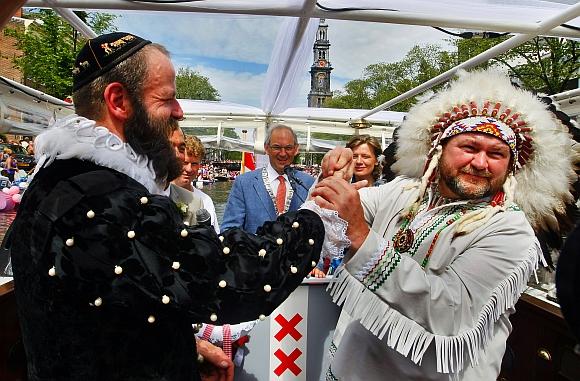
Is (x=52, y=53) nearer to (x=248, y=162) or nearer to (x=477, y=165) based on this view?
(x=248, y=162)

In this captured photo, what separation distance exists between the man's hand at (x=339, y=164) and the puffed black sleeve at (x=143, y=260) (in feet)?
2.23

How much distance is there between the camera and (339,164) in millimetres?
1858

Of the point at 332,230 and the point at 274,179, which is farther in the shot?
the point at 274,179

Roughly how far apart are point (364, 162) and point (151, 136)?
3.28m

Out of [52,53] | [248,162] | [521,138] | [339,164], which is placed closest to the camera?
[339,164]

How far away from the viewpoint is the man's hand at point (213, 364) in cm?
202

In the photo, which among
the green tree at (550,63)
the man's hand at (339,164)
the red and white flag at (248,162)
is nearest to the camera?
the man's hand at (339,164)

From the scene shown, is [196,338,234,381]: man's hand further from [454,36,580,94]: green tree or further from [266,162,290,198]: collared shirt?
[454,36,580,94]: green tree

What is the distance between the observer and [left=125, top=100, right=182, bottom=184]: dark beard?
1416 millimetres

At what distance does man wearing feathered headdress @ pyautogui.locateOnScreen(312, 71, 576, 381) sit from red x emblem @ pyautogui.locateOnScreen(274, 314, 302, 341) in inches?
29.7

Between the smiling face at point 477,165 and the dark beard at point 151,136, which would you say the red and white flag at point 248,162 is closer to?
the smiling face at point 477,165

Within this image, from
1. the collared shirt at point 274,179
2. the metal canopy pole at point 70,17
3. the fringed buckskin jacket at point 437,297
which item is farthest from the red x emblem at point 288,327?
the metal canopy pole at point 70,17

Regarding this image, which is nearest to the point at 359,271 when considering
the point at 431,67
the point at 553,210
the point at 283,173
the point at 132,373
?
the point at 132,373

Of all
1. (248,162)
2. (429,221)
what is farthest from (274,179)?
(248,162)
